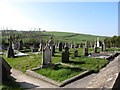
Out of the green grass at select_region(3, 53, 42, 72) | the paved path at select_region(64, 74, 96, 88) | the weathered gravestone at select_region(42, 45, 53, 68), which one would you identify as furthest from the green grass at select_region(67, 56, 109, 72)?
the green grass at select_region(3, 53, 42, 72)

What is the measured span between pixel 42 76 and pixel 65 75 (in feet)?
5.87

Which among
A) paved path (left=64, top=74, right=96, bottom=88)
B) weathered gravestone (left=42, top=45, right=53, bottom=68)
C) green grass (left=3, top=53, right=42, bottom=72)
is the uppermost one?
weathered gravestone (left=42, top=45, right=53, bottom=68)

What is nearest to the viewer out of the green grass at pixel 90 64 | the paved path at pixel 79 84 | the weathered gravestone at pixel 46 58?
the paved path at pixel 79 84

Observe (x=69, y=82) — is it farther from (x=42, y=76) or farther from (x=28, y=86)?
(x=28, y=86)

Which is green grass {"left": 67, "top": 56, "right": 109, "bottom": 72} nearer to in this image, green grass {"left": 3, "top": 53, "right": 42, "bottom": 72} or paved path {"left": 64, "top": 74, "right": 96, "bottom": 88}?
paved path {"left": 64, "top": 74, "right": 96, "bottom": 88}

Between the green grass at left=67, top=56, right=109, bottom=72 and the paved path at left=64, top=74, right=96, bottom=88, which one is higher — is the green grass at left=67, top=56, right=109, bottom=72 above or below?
above

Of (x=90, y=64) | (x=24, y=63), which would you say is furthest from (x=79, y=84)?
(x=24, y=63)

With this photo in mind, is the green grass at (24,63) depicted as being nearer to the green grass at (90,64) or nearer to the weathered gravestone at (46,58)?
the weathered gravestone at (46,58)

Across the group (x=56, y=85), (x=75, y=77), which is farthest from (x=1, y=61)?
(x=75, y=77)

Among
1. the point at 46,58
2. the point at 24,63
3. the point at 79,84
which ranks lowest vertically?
the point at 79,84

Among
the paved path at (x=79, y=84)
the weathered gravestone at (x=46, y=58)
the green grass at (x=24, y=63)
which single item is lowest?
the paved path at (x=79, y=84)

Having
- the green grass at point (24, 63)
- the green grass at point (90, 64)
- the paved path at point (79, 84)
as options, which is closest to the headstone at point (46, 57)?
the green grass at point (24, 63)

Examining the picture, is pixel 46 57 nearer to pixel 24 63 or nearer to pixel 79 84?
pixel 24 63

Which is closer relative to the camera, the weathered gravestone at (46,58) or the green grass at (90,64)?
the green grass at (90,64)
